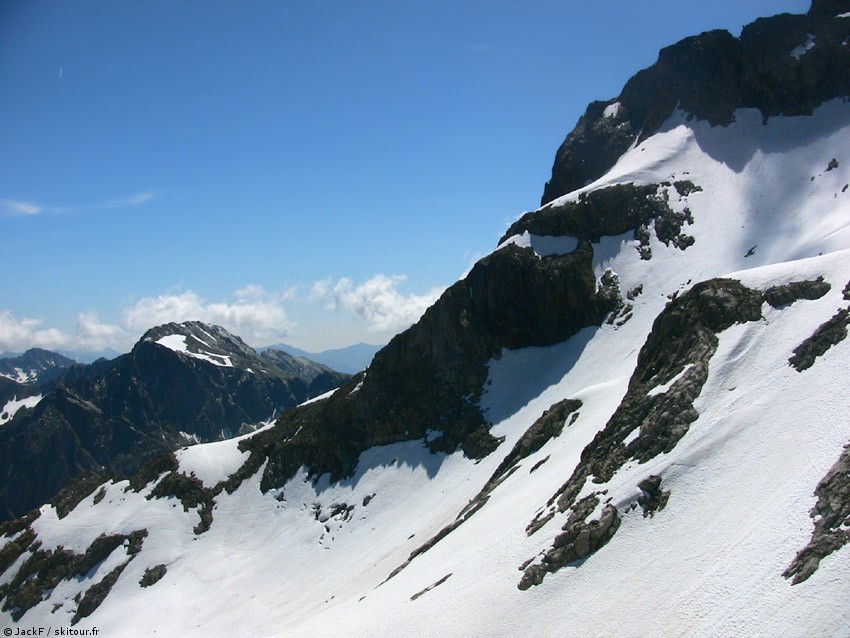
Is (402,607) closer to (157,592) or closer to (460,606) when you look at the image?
(460,606)

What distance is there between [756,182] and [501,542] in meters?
75.8

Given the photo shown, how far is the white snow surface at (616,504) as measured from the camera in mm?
21578

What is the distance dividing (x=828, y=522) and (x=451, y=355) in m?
63.7

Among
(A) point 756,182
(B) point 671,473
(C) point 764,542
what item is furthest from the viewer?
(A) point 756,182

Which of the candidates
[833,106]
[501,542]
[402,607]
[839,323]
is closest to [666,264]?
[833,106]

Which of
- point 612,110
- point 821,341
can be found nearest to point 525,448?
point 821,341

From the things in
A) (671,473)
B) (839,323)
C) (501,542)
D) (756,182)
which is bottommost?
(501,542)

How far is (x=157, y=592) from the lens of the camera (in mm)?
69188

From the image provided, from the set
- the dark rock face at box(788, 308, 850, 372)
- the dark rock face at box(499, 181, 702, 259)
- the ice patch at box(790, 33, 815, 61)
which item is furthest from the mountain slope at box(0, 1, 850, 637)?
the ice patch at box(790, 33, 815, 61)

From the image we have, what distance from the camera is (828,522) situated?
19.2m

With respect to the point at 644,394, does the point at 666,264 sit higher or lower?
higher

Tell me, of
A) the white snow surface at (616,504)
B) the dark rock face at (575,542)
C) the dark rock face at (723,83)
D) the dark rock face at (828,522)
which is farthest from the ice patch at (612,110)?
the dark rock face at (828,522)

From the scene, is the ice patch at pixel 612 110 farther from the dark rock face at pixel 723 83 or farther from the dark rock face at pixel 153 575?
the dark rock face at pixel 153 575

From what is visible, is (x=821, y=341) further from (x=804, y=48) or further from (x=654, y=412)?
(x=804, y=48)
